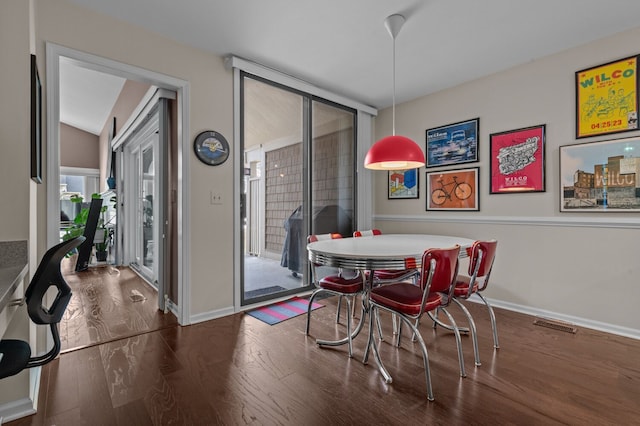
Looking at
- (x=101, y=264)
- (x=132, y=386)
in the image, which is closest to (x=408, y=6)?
(x=132, y=386)

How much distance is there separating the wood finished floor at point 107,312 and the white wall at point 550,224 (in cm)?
346

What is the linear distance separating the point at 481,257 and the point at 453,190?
5.80 ft

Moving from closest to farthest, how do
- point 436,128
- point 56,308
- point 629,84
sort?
point 56,308 → point 629,84 → point 436,128

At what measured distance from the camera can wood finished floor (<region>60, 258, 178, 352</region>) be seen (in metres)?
2.55

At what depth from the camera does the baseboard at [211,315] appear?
2.81m

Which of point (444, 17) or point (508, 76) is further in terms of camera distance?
point (508, 76)

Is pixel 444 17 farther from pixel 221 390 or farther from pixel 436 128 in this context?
pixel 221 390

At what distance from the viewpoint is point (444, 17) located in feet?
7.94

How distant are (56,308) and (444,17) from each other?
123 inches

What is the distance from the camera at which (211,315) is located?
2916 millimetres

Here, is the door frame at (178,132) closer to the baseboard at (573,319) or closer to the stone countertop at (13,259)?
the stone countertop at (13,259)

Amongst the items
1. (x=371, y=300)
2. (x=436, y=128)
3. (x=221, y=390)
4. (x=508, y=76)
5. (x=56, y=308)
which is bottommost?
(x=221, y=390)

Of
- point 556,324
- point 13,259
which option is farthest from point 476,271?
point 13,259

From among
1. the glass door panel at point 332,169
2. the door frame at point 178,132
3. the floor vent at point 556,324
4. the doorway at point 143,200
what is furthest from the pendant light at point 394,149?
the doorway at point 143,200
